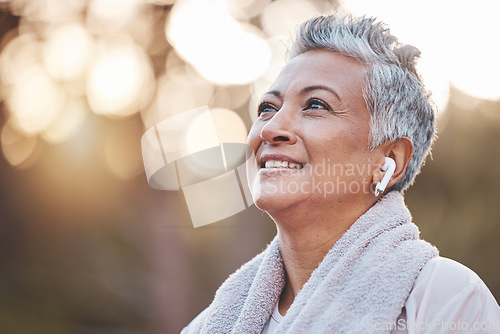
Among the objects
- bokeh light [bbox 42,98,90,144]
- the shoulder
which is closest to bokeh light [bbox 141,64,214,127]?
bokeh light [bbox 42,98,90,144]

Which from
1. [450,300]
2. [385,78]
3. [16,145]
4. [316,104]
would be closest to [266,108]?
[316,104]

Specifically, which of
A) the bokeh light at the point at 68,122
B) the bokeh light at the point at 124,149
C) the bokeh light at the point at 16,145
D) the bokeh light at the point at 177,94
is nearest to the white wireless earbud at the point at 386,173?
the bokeh light at the point at 177,94

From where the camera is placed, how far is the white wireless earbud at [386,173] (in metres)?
1.72

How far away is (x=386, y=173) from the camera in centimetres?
175

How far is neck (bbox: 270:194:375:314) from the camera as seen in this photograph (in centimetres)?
172

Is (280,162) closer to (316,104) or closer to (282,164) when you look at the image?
(282,164)

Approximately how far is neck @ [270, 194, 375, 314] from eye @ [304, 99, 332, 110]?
1.11ft

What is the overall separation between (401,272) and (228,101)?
16.8ft

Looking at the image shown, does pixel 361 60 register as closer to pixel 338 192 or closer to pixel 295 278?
pixel 338 192

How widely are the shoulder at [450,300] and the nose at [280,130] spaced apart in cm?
61

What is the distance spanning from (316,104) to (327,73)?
0.40 feet

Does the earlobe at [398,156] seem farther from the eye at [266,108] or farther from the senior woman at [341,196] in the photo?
the eye at [266,108]

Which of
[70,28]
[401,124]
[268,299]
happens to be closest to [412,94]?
[401,124]

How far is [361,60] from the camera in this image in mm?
1836
